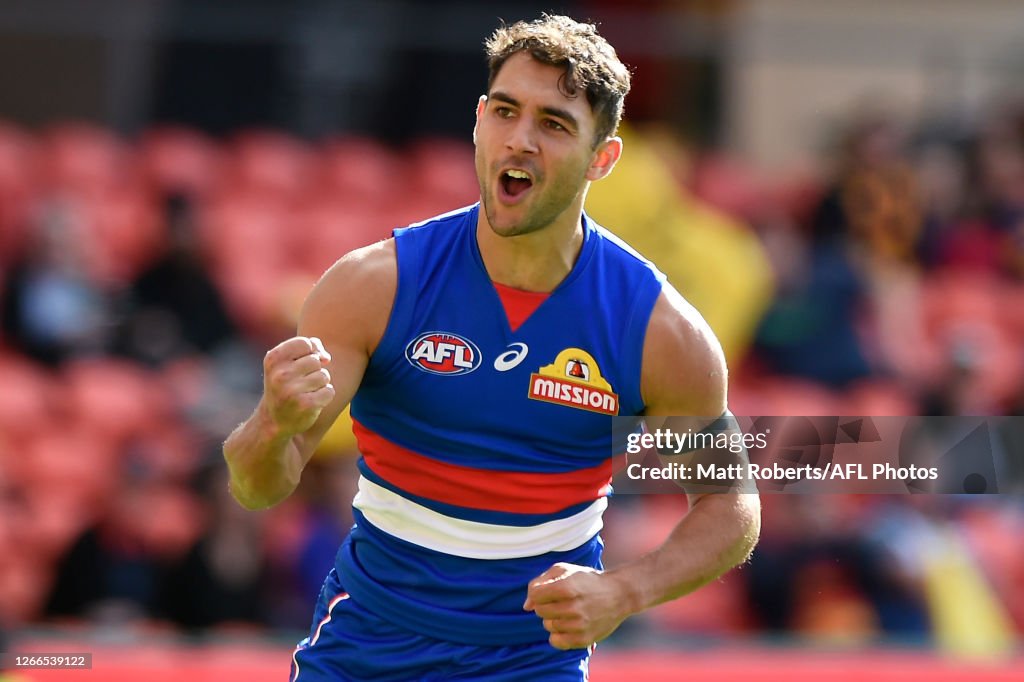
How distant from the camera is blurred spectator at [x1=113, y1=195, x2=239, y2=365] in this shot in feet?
30.8

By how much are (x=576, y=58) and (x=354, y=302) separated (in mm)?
837

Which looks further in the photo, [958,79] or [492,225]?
[958,79]

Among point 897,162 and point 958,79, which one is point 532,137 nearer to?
point 897,162

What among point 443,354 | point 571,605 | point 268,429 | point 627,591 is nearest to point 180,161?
point 443,354

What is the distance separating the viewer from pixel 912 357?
34.8 ft

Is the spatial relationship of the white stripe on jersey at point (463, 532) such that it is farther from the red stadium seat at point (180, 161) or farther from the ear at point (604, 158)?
the red stadium seat at point (180, 161)

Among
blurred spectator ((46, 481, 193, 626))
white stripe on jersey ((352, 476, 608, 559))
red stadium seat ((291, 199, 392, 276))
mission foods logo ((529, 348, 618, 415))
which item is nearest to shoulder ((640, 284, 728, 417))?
mission foods logo ((529, 348, 618, 415))


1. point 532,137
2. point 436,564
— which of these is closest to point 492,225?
point 532,137

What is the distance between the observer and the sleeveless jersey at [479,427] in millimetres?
4180

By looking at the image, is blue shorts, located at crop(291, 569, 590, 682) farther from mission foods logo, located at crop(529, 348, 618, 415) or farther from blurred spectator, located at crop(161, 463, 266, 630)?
blurred spectator, located at crop(161, 463, 266, 630)

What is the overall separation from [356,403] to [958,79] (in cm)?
969

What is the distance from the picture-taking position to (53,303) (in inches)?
367

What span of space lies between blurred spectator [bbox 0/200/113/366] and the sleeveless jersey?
5516mm

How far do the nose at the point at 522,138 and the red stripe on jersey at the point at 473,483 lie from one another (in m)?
0.82
